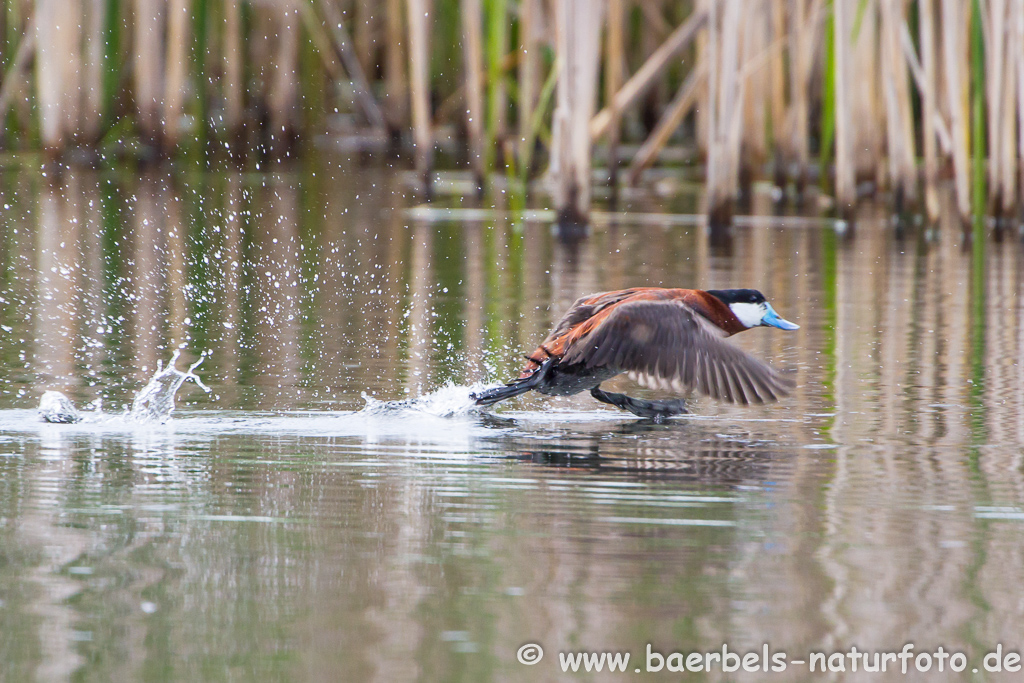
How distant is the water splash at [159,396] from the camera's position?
19.5 ft

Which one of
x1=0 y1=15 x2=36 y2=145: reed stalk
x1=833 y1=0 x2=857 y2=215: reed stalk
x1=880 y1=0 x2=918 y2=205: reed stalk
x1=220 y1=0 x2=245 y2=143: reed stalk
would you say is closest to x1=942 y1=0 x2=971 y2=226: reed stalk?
x1=880 y1=0 x2=918 y2=205: reed stalk

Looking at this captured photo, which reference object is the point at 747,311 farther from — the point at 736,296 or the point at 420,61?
the point at 420,61

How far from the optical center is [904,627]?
136 inches

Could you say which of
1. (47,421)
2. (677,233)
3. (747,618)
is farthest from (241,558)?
(677,233)

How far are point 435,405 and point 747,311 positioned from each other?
4.09 feet

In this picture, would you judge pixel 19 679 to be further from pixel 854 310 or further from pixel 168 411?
pixel 854 310

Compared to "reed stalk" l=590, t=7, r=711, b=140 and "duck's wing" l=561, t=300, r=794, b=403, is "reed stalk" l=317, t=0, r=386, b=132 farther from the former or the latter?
"duck's wing" l=561, t=300, r=794, b=403

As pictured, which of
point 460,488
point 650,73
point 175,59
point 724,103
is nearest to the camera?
point 460,488

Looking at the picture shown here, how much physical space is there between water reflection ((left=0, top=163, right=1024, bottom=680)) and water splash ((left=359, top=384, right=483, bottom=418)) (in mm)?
28

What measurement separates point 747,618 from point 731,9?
8.51 m

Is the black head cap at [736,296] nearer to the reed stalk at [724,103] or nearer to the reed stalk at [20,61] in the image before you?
the reed stalk at [724,103]

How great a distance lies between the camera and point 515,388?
5.98 metres

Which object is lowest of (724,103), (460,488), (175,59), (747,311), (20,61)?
(460,488)

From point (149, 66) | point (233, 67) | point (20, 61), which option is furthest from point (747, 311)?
point (233, 67)
